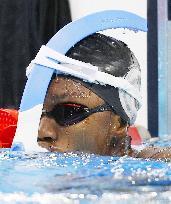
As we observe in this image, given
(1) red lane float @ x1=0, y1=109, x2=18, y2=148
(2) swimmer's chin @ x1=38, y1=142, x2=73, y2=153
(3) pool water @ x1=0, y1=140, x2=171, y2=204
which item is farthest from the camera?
(1) red lane float @ x1=0, y1=109, x2=18, y2=148

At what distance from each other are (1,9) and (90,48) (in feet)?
5.55

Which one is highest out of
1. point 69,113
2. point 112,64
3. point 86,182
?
point 112,64

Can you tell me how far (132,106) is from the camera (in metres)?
1.19

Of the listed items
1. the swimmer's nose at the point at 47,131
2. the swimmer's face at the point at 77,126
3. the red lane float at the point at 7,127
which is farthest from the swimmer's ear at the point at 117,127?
the red lane float at the point at 7,127

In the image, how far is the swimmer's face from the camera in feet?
3.50

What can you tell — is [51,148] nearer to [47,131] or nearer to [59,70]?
[47,131]

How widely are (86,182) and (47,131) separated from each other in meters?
0.39

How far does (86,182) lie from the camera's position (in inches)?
27.3

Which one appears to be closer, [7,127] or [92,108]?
[92,108]

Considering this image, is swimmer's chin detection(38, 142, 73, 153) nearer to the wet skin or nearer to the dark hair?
the wet skin

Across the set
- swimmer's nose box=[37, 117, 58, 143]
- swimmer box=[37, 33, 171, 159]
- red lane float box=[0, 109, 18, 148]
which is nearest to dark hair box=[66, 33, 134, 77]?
swimmer box=[37, 33, 171, 159]

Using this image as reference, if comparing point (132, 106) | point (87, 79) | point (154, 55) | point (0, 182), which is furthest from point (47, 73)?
point (154, 55)

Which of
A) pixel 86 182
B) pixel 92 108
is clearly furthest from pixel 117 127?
pixel 86 182

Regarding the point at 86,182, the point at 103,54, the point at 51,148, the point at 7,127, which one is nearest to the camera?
the point at 86,182
